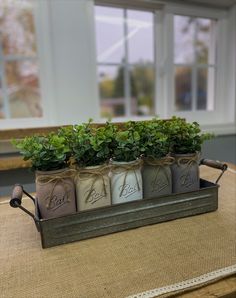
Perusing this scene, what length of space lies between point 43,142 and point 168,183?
35 cm

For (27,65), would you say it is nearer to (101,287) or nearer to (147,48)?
(147,48)

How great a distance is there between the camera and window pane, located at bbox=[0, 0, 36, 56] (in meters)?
1.35

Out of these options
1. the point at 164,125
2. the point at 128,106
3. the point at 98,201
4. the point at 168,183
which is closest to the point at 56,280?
the point at 98,201

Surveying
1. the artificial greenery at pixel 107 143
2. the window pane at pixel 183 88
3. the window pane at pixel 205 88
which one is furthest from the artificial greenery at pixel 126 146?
the window pane at pixel 205 88

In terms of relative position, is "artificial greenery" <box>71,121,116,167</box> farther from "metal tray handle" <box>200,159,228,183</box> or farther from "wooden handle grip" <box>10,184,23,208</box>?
"metal tray handle" <box>200,159,228,183</box>

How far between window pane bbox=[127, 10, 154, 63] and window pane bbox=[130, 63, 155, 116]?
0.06 m

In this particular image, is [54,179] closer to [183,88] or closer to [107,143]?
[107,143]

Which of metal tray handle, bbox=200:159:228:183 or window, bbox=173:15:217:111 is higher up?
window, bbox=173:15:217:111

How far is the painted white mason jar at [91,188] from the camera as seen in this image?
2.02 feet

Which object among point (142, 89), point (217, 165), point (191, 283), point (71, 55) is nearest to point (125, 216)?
point (191, 283)

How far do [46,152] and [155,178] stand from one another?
298 millimetres

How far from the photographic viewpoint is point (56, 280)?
0.47 meters

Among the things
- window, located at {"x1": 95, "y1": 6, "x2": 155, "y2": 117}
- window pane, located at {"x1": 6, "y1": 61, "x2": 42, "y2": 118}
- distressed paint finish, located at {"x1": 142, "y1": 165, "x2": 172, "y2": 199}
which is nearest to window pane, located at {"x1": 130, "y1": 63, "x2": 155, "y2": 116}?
window, located at {"x1": 95, "y1": 6, "x2": 155, "y2": 117}

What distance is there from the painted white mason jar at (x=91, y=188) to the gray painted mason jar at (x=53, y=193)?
3 cm
